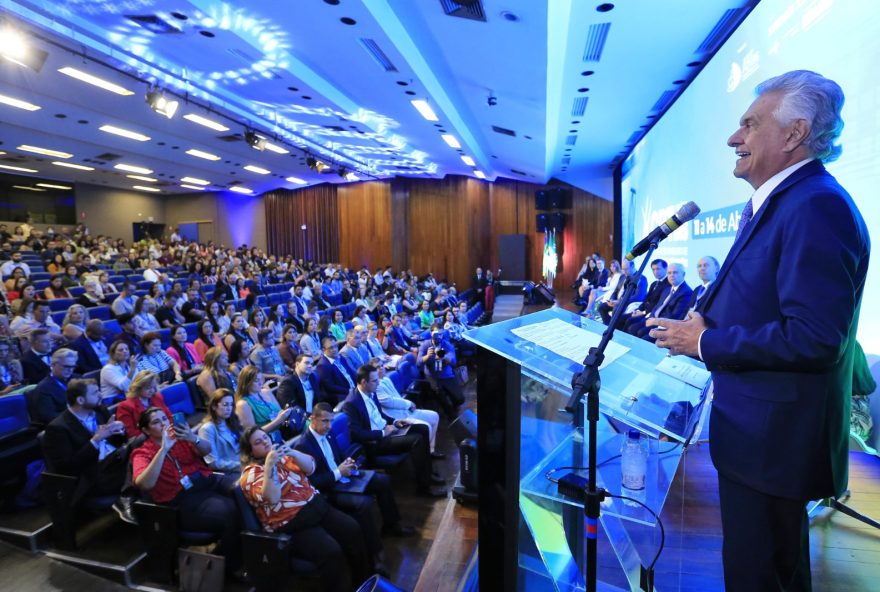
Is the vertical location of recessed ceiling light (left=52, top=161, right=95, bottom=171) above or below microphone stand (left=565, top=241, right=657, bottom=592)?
above

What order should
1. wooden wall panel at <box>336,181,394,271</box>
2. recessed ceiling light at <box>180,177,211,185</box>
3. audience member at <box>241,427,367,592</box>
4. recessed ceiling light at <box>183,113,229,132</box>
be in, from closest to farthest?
audience member at <box>241,427,367,592</box>, recessed ceiling light at <box>183,113,229,132</box>, recessed ceiling light at <box>180,177,211,185</box>, wooden wall panel at <box>336,181,394,271</box>

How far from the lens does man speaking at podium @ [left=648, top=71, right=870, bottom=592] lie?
84 cm

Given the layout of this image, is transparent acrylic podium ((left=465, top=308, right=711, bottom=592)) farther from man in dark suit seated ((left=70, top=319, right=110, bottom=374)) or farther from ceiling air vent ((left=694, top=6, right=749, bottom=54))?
man in dark suit seated ((left=70, top=319, right=110, bottom=374))

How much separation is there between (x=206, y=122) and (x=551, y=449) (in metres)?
9.87

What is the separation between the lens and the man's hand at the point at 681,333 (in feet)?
3.18

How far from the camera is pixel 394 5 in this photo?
4777 mm

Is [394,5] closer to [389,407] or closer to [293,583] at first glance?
[389,407]

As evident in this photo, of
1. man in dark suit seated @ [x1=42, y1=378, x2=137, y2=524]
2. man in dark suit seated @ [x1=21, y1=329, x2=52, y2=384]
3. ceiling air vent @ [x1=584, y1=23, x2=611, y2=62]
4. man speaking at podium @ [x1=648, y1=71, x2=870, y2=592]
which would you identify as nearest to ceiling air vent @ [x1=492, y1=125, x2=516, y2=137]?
ceiling air vent @ [x1=584, y1=23, x2=611, y2=62]

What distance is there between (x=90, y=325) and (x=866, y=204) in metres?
6.10

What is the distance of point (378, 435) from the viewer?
3.97 m

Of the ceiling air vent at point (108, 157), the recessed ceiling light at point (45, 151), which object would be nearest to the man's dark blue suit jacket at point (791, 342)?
the recessed ceiling light at point (45, 151)

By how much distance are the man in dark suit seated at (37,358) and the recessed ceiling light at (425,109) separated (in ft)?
17.1

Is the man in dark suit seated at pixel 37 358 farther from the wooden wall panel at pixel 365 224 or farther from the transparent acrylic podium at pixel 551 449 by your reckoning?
the wooden wall panel at pixel 365 224

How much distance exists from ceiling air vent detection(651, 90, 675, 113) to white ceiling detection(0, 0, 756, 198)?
46 millimetres
